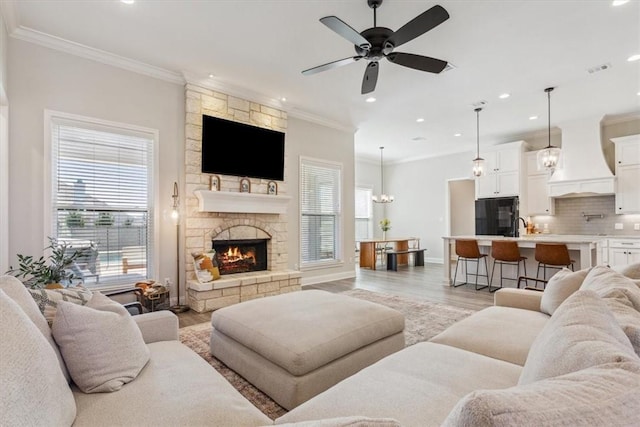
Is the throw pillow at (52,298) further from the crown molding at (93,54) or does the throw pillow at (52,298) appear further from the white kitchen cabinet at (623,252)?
the white kitchen cabinet at (623,252)

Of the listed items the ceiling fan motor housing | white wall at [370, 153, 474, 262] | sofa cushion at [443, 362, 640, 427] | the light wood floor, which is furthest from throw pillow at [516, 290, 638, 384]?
white wall at [370, 153, 474, 262]

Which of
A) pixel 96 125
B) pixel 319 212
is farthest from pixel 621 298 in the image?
pixel 319 212

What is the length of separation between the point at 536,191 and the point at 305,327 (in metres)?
6.85

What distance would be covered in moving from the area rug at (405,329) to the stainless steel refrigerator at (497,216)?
3.79 metres

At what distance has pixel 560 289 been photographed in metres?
2.11

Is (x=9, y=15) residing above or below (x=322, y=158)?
above

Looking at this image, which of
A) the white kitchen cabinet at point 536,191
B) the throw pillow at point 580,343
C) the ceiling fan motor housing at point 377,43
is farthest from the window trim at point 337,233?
the throw pillow at point 580,343

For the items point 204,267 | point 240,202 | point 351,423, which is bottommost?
point 204,267

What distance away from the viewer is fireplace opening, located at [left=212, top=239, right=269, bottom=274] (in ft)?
15.5

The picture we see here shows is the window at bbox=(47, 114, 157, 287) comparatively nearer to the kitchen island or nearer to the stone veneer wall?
the stone veneer wall

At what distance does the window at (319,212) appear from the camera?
595 centimetres

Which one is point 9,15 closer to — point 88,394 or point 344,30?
point 344,30

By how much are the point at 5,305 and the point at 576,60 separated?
17.8ft

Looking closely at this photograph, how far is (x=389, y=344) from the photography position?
93.0 inches
